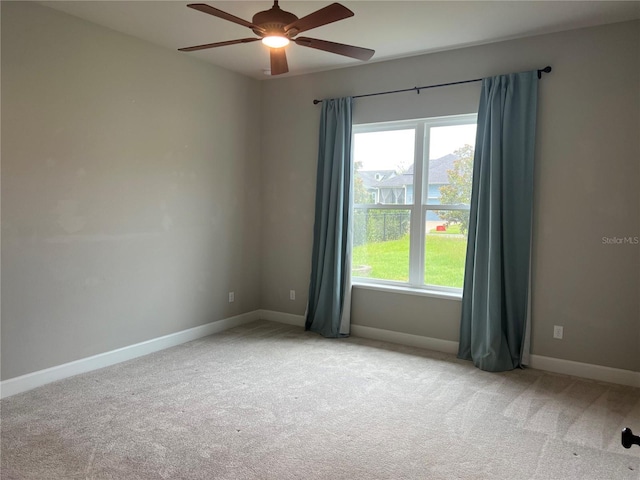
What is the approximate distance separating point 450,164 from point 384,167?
26.8 inches

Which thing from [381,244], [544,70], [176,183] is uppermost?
[544,70]

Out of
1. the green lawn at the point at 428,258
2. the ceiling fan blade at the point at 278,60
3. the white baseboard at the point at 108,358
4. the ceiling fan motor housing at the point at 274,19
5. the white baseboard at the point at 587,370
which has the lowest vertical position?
the white baseboard at the point at 108,358

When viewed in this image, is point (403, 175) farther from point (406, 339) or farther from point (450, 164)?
point (406, 339)

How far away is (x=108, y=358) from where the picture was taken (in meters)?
3.72

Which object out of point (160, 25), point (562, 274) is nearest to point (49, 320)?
point (160, 25)

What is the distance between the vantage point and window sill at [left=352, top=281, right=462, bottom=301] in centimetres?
416

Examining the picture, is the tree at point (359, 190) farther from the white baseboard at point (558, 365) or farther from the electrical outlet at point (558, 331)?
the electrical outlet at point (558, 331)

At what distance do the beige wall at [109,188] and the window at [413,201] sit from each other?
1.40 metres

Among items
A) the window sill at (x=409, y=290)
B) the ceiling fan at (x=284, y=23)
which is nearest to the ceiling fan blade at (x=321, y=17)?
the ceiling fan at (x=284, y=23)

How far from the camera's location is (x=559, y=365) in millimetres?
3654

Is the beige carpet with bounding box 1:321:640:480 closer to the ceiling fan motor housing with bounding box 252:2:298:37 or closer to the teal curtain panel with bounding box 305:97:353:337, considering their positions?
the teal curtain panel with bounding box 305:97:353:337

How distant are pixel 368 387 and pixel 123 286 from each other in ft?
7.30

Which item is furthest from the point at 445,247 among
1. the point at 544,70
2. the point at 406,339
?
the point at 544,70

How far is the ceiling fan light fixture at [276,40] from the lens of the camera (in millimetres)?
2537
